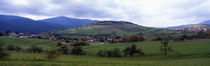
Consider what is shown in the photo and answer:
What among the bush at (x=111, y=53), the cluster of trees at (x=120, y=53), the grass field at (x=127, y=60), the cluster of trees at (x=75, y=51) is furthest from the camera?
the cluster of trees at (x=75, y=51)

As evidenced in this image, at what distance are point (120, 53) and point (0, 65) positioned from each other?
212ft

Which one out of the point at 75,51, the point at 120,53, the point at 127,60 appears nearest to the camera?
the point at 127,60

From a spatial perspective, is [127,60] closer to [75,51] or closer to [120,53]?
[120,53]

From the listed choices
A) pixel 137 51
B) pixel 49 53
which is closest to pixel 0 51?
pixel 49 53

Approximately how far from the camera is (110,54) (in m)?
93.4

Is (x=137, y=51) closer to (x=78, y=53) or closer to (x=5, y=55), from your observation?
(x=78, y=53)

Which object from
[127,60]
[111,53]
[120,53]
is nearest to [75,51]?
[111,53]

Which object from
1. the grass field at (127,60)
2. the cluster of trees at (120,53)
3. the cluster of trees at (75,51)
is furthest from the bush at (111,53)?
the cluster of trees at (75,51)

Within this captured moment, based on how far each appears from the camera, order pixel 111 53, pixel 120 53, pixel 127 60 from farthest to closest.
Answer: pixel 120 53, pixel 111 53, pixel 127 60

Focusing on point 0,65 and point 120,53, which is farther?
point 120,53

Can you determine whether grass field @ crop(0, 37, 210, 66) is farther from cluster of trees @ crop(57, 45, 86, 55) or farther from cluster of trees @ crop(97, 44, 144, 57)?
cluster of trees @ crop(57, 45, 86, 55)

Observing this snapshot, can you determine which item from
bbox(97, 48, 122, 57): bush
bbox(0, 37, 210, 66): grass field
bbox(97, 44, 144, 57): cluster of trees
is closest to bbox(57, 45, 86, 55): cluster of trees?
bbox(97, 48, 122, 57): bush

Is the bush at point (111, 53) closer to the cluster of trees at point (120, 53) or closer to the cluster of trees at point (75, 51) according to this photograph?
the cluster of trees at point (120, 53)

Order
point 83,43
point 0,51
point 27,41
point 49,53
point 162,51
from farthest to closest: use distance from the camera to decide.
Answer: point 27,41, point 83,43, point 162,51, point 49,53, point 0,51
